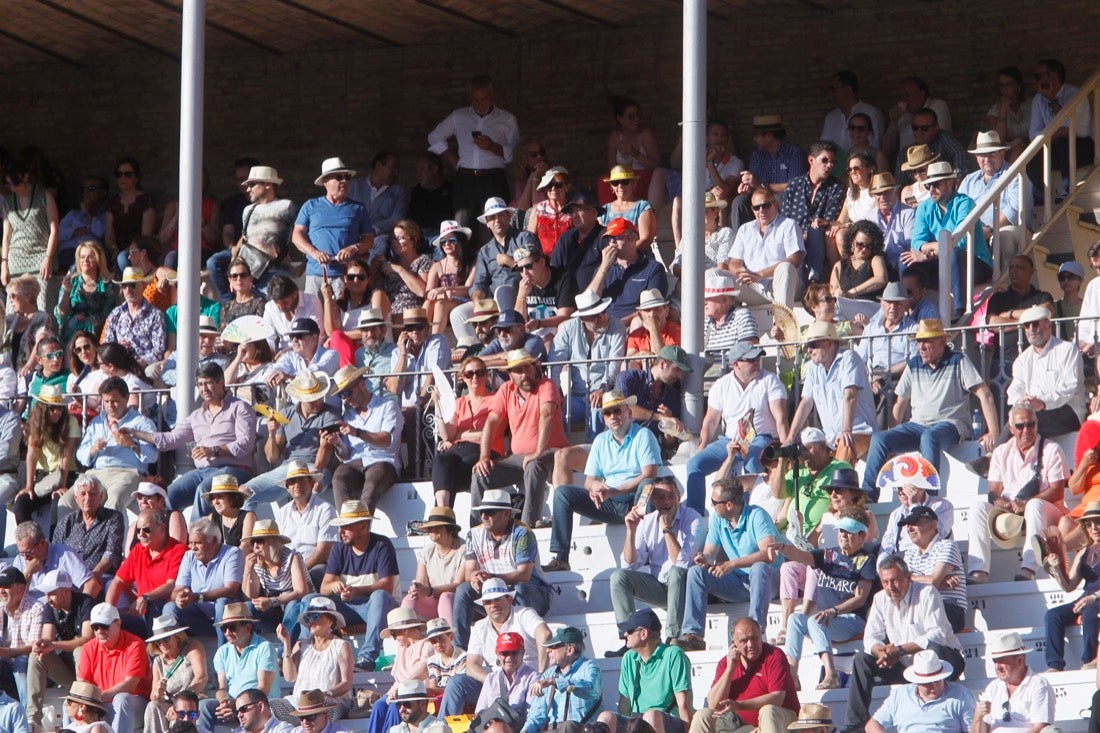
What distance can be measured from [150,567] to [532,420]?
7.32 ft

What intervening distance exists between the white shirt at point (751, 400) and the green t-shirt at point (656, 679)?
1.96 metres

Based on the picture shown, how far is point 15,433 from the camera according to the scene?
15.4 metres

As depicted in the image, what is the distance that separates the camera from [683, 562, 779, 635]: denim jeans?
1227cm

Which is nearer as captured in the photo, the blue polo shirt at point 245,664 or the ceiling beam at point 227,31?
the blue polo shirt at point 245,664

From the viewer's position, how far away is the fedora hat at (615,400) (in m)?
13.5

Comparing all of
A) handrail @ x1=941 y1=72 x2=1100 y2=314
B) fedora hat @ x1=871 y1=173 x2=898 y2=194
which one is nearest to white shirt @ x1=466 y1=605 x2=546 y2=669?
handrail @ x1=941 y1=72 x2=1100 y2=314

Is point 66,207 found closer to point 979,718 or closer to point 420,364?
point 420,364

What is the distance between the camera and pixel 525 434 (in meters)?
13.9

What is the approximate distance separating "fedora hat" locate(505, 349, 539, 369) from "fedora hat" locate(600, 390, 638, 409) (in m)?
0.45

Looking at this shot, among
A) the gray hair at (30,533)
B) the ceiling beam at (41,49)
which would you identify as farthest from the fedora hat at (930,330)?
the ceiling beam at (41,49)

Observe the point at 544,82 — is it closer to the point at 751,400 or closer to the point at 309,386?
the point at 309,386

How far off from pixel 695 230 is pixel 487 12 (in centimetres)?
629

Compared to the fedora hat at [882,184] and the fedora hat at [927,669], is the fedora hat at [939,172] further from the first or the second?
the fedora hat at [927,669]

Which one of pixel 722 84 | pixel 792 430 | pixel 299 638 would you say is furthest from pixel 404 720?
pixel 722 84
